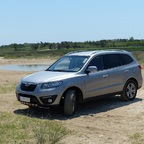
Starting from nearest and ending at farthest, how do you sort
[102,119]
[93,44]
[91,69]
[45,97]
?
1. [102,119]
2. [45,97]
3. [91,69]
4. [93,44]

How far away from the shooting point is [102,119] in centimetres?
878

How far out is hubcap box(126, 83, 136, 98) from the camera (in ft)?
36.9

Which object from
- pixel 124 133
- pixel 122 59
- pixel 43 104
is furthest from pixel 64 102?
pixel 122 59

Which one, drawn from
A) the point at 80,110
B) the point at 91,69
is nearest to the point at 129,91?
the point at 80,110

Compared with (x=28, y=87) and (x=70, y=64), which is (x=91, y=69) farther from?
(x=28, y=87)

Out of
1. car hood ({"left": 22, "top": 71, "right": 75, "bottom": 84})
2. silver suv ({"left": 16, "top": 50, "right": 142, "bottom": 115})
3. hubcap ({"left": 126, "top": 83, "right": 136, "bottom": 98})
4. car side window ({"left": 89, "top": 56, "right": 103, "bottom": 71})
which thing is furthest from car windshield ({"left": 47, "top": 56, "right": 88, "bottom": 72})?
hubcap ({"left": 126, "top": 83, "right": 136, "bottom": 98})

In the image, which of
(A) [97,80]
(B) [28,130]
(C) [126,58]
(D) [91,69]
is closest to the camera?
(B) [28,130]

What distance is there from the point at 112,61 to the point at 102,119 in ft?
8.65

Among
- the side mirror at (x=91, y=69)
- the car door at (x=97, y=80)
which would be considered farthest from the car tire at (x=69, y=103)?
the side mirror at (x=91, y=69)

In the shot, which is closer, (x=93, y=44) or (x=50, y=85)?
(x=50, y=85)

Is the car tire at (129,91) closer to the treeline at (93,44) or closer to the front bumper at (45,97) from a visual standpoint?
the front bumper at (45,97)

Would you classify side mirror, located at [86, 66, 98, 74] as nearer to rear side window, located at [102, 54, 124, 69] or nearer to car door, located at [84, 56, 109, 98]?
car door, located at [84, 56, 109, 98]

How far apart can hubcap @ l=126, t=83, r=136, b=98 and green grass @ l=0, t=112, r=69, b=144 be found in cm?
374

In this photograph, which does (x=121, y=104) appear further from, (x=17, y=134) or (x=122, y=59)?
(x=17, y=134)
